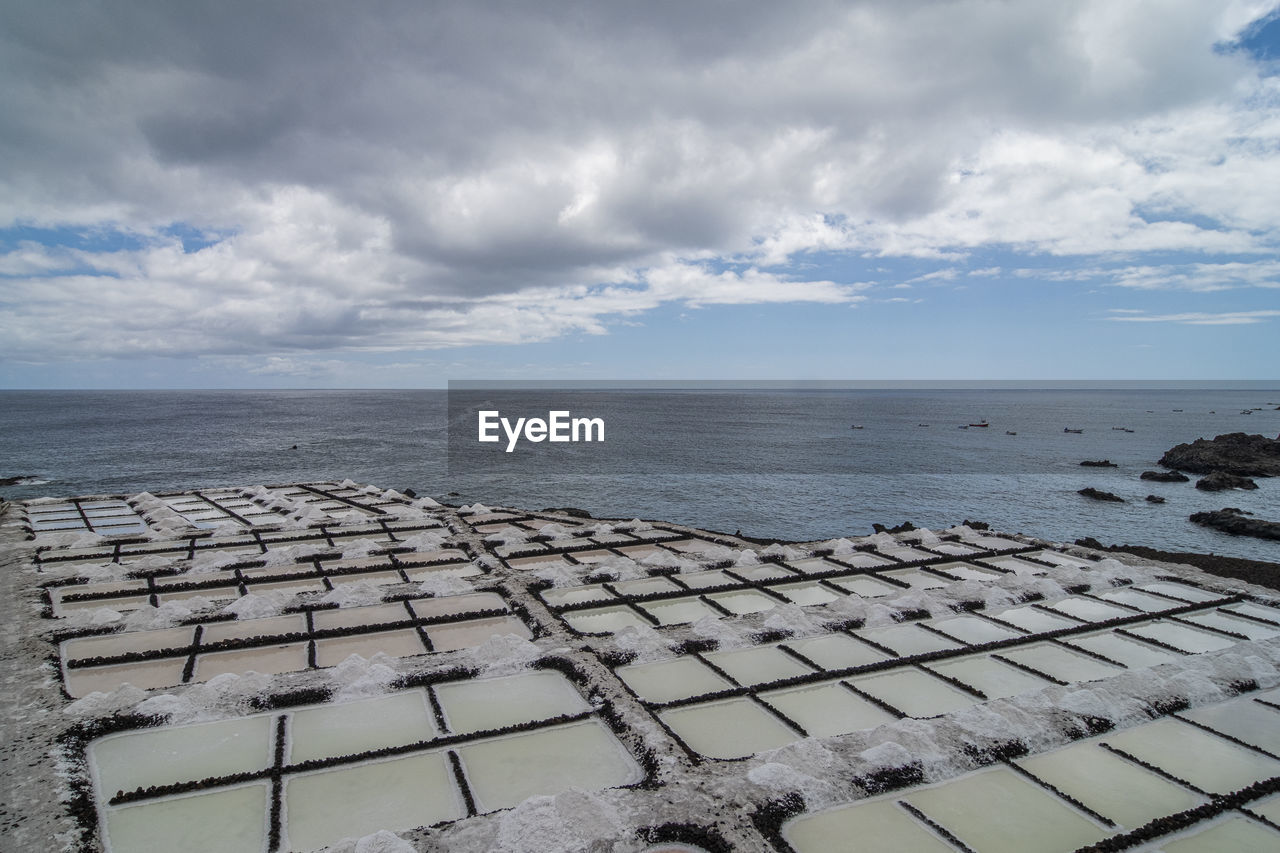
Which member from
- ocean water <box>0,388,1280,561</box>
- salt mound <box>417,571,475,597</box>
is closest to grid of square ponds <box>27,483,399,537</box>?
salt mound <box>417,571,475,597</box>

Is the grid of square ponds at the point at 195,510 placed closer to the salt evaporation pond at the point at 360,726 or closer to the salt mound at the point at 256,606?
the salt mound at the point at 256,606

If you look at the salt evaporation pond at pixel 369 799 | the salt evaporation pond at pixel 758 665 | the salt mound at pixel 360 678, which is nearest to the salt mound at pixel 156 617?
the salt mound at pixel 360 678

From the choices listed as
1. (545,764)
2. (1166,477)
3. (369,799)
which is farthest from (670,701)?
(1166,477)

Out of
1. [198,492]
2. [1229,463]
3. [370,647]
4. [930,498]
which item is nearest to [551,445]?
[930,498]

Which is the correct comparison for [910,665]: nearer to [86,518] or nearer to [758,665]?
[758,665]

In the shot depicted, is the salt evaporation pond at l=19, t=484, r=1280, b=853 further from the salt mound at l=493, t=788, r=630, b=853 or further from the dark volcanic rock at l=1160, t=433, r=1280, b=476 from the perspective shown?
the dark volcanic rock at l=1160, t=433, r=1280, b=476

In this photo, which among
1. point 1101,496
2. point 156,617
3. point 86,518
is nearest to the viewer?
point 156,617
